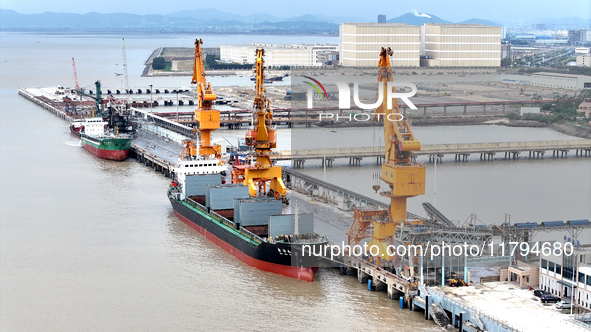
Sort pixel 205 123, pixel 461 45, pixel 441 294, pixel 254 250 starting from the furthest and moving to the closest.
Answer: pixel 461 45
pixel 205 123
pixel 254 250
pixel 441 294

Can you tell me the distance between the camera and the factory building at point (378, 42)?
152 ft

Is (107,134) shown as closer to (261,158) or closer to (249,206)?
(261,158)

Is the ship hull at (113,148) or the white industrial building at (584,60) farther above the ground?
the white industrial building at (584,60)

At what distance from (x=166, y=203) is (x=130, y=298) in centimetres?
960

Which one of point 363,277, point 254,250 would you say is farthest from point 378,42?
point 363,277

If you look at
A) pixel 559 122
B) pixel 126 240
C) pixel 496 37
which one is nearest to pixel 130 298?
pixel 126 240

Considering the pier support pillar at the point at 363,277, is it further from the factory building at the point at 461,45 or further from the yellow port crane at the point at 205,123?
the factory building at the point at 461,45

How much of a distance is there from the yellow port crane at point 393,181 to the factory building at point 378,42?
26.0 metres

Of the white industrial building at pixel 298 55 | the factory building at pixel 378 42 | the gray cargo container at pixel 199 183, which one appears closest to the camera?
the gray cargo container at pixel 199 183

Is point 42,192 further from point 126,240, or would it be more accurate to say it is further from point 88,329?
point 88,329

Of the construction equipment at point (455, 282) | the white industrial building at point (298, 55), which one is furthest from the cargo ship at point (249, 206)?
the white industrial building at point (298, 55)

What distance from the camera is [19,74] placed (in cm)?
9044

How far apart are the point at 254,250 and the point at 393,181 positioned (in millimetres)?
3648

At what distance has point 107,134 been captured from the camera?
133 ft
